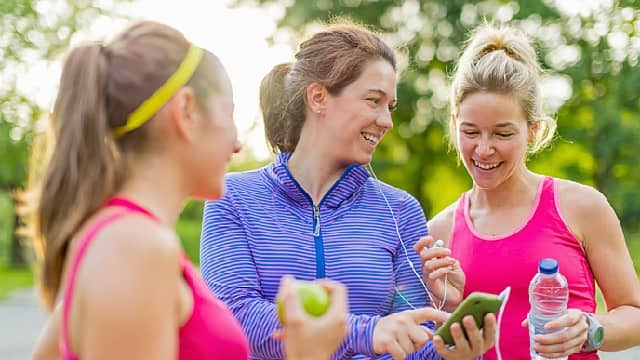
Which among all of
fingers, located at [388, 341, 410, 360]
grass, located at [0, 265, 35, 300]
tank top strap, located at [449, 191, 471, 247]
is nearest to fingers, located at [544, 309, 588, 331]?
fingers, located at [388, 341, 410, 360]

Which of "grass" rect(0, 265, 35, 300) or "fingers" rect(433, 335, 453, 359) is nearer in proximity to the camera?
"fingers" rect(433, 335, 453, 359)

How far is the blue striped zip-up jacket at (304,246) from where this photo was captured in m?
2.83

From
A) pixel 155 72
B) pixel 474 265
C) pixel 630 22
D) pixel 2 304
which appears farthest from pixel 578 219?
pixel 2 304

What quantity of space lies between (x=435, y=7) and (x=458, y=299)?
60.4 feet

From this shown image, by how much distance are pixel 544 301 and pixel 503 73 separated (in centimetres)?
80

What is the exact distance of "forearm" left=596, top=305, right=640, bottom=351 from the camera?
10.0 ft

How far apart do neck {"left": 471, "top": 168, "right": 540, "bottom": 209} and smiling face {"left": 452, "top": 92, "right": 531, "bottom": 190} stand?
2.2 inches

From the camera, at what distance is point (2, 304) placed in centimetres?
1677

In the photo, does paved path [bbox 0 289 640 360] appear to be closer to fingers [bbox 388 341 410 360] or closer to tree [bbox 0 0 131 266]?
tree [bbox 0 0 131 266]

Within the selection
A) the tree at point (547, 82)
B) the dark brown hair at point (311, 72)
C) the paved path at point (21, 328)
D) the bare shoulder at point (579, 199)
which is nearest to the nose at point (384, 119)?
the dark brown hair at point (311, 72)

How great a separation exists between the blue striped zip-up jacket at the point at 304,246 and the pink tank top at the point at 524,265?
1.00 feet

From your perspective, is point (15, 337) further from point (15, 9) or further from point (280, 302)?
point (280, 302)

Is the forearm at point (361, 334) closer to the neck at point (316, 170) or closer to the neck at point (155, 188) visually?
the neck at point (316, 170)

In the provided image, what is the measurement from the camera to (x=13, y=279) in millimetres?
21766
